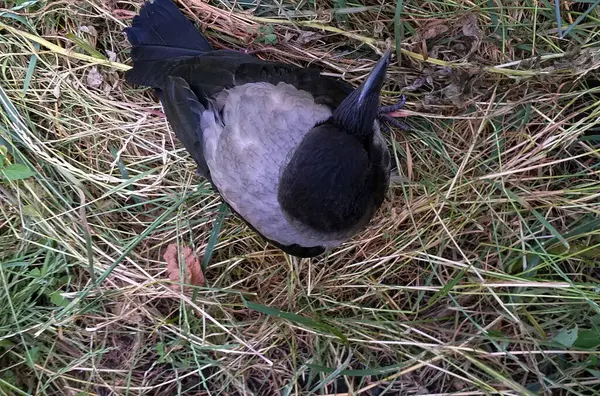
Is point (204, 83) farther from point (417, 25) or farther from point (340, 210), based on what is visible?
point (417, 25)

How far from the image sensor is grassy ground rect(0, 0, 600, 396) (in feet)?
9.32

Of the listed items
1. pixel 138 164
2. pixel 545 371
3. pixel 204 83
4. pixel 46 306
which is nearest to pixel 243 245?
pixel 138 164

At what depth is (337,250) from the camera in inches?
122

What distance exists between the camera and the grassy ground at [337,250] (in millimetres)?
2842

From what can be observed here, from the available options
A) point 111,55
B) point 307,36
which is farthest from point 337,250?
point 111,55

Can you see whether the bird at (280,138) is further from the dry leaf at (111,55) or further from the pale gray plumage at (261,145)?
the dry leaf at (111,55)

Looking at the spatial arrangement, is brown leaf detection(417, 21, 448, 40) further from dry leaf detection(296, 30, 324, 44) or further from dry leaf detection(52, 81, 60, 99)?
dry leaf detection(52, 81, 60, 99)

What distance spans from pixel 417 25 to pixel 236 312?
2074 mm

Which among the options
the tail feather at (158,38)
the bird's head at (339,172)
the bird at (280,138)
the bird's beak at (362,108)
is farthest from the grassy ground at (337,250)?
the bird's head at (339,172)

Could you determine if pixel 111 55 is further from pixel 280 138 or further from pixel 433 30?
pixel 433 30

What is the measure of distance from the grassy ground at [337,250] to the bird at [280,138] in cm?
45

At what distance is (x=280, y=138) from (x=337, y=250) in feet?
3.26

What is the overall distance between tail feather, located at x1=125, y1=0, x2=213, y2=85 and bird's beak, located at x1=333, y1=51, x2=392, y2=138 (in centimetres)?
107

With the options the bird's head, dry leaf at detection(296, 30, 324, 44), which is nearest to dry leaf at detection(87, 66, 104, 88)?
dry leaf at detection(296, 30, 324, 44)
